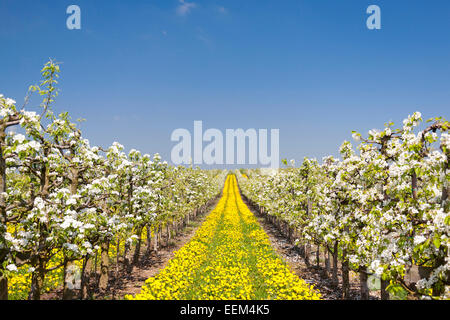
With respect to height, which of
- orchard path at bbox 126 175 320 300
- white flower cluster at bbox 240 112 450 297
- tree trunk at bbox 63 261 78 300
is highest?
white flower cluster at bbox 240 112 450 297

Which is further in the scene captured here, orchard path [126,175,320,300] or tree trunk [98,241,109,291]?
tree trunk [98,241,109,291]

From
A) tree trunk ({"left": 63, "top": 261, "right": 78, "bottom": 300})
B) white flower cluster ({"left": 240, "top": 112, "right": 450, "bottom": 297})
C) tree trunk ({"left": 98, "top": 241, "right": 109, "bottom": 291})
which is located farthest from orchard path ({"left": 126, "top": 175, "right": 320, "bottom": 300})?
white flower cluster ({"left": 240, "top": 112, "right": 450, "bottom": 297})

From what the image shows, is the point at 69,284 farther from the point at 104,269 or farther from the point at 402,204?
the point at 402,204

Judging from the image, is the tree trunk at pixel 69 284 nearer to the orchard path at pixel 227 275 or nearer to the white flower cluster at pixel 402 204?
the orchard path at pixel 227 275

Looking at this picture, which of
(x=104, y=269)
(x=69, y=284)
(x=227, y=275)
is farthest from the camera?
(x=104, y=269)

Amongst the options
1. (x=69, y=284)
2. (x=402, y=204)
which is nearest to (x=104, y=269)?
(x=69, y=284)

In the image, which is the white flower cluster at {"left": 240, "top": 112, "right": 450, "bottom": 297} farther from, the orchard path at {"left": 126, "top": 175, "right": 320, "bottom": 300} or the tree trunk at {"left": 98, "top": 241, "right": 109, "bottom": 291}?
the tree trunk at {"left": 98, "top": 241, "right": 109, "bottom": 291}

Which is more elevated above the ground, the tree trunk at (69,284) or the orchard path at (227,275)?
the tree trunk at (69,284)

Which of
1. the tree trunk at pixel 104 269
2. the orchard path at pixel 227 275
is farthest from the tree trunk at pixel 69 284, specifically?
the tree trunk at pixel 104 269

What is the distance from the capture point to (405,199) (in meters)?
7.73
